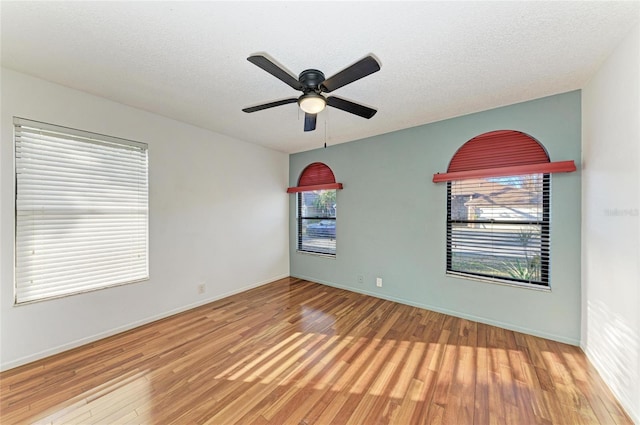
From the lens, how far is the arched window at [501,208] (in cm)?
263

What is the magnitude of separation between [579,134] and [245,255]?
179 inches

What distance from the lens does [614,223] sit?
6.06 feet

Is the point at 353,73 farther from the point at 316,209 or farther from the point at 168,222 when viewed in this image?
the point at 316,209

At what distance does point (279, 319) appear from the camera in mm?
3018

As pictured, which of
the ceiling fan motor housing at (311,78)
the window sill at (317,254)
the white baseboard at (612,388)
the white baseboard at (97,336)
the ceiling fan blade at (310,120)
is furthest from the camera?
the window sill at (317,254)

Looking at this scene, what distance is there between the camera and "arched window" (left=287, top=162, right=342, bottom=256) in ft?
14.5


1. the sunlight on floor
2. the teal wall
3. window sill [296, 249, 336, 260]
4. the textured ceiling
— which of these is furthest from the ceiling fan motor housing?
window sill [296, 249, 336, 260]

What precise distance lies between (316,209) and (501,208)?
9.50ft

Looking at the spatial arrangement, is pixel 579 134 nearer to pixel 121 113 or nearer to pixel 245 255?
pixel 245 255

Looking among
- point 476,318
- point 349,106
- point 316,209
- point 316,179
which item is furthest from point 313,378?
point 316,179

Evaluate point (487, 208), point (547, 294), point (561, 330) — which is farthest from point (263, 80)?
point (561, 330)

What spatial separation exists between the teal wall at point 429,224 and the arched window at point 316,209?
156 mm

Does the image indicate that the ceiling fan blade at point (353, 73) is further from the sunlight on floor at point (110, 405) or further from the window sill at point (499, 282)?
the window sill at point (499, 282)

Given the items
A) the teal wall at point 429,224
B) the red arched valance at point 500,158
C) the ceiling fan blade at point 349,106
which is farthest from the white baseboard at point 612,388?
the ceiling fan blade at point 349,106
